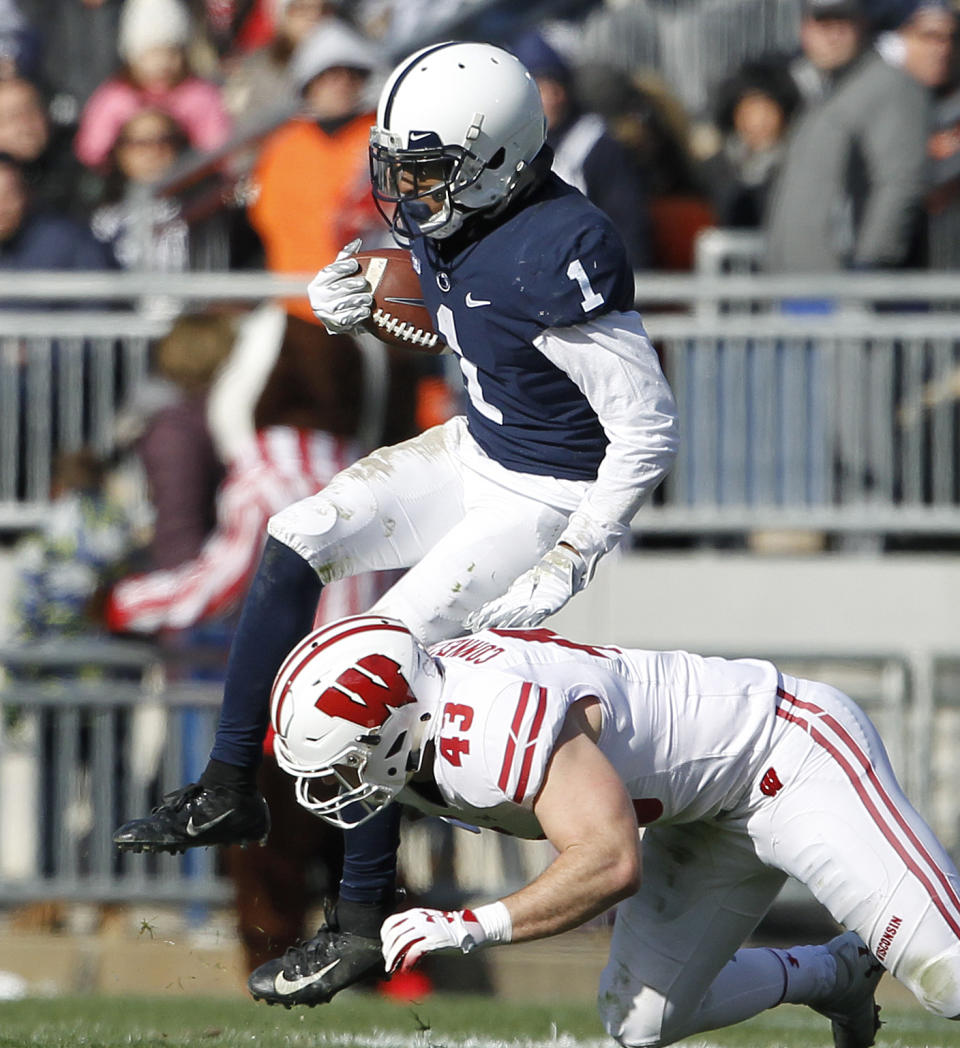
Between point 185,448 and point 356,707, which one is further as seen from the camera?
point 185,448

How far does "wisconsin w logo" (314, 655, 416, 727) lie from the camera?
4.50 m

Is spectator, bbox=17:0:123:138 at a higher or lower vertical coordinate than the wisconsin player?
higher

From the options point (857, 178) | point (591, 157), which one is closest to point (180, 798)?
point (591, 157)

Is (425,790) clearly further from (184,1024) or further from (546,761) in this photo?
(184,1024)

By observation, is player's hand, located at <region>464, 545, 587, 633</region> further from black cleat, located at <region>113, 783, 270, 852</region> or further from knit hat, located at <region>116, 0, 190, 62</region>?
knit hat, located at <region>116, 0, 190, 62</region>

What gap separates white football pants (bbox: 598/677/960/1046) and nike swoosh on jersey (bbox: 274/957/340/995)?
2.29ft

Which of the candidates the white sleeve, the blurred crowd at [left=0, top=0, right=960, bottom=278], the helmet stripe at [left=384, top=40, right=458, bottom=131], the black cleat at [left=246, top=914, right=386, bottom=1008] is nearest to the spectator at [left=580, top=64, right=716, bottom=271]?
the blurred crowd at [left=0, top=0, right=960, bottom=278]

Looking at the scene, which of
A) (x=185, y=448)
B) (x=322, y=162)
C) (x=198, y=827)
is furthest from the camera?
(x=322, y=162)

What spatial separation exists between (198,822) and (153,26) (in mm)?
6408

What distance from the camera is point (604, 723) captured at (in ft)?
15.3

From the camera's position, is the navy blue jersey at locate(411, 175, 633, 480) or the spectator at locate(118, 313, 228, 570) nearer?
the navy blue jersey at locate(411, 175, 633, 480)

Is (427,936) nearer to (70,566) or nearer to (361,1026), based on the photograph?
(361,1026)

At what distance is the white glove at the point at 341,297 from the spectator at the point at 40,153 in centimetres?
488

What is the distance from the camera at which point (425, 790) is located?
4695mm
